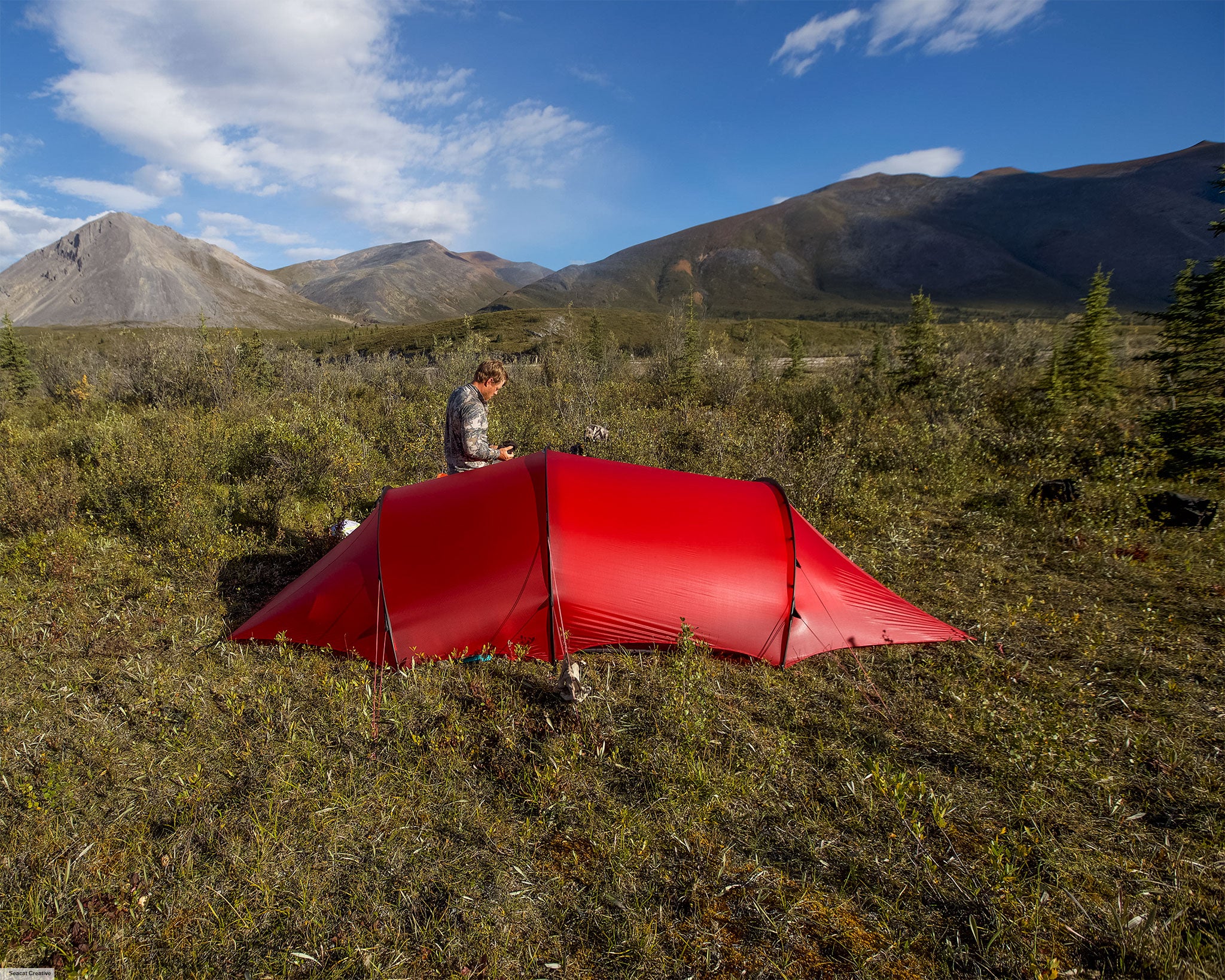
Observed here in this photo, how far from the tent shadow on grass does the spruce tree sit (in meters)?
10.5

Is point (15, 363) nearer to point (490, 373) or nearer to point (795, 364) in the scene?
point (490, 373)

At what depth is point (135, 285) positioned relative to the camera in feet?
501

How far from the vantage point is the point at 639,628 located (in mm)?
4164

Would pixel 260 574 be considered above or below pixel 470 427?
below

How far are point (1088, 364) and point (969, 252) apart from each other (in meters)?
190

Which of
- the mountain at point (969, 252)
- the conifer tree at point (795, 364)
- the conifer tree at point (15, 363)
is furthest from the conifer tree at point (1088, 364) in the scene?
the mountain at point (969, 252)

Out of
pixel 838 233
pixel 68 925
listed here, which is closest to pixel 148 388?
pixel 68 925

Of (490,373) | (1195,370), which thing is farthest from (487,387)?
(1195,370)

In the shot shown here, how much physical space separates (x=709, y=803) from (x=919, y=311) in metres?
11.1

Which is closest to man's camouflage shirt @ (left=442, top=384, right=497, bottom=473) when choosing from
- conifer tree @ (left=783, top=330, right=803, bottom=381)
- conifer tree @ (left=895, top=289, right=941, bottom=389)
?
conifer tree @ (left=895, top=289, right=941, bottom=389)

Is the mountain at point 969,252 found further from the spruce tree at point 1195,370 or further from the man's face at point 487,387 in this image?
the man's face at point 487,387

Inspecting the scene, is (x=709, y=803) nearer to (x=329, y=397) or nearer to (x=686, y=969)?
(x=686, y=969)

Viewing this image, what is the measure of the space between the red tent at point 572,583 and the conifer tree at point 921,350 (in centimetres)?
768

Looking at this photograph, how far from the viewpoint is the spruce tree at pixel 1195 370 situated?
24.2 feet
